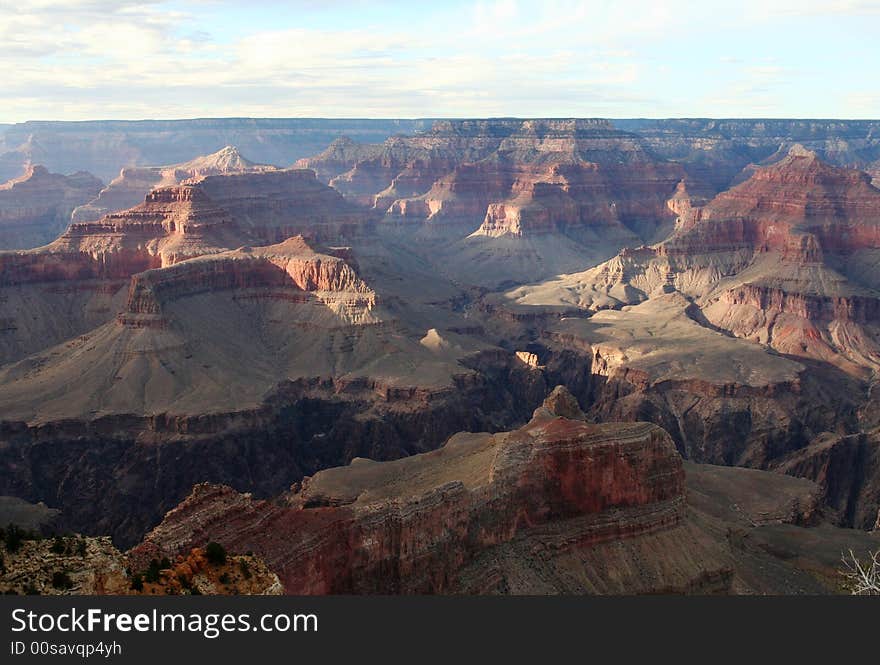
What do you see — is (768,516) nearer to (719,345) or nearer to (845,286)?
(719,345)

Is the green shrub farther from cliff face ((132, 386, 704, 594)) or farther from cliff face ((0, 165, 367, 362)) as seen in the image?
cliff face ((0, 165, 367, 362))

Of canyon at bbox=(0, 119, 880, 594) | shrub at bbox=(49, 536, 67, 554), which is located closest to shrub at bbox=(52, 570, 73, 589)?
shrub at bbox=(49, 536, 67, 554)

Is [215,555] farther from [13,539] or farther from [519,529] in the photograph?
[519,529]

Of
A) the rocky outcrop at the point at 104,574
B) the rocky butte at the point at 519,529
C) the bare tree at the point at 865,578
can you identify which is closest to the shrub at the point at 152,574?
the rocky outcrop at the point at 104,574

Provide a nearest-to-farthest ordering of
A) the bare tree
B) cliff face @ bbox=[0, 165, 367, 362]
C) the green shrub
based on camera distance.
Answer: the green shrub → the bare tree → cliff face @ bbox=[0, 165, 367, 362]

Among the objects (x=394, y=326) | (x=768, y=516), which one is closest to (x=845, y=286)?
(x=394, y=326)

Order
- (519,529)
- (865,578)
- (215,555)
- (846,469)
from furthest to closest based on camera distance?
(846,469)
(519,529)
(865,578)
(215,555)

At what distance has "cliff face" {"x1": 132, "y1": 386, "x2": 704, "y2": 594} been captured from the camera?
5500 cm

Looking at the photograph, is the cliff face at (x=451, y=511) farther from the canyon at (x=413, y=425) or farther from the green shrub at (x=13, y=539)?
the green shrub at (x=13, y=539)

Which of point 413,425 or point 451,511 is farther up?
point 451,511

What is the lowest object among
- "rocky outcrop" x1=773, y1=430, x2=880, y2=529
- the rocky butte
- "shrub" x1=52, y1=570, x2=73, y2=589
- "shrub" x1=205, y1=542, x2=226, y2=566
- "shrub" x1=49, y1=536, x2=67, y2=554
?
"rocky outcrop" x1=773, y1=430, x2=880, y2=529

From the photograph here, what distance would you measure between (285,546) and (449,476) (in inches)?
924

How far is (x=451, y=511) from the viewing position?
209 feet

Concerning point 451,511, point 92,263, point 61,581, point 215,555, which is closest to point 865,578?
point 451,511
